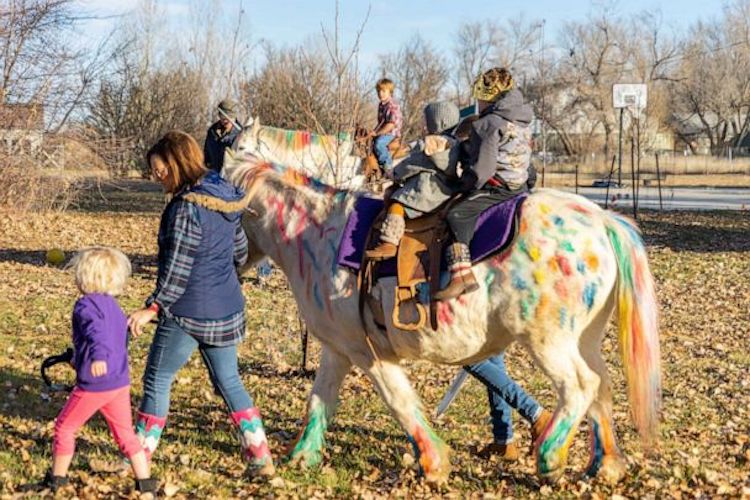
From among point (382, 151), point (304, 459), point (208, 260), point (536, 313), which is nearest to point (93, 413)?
point (208, 260)

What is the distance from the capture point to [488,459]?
536cm

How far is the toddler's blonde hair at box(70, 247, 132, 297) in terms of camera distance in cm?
427

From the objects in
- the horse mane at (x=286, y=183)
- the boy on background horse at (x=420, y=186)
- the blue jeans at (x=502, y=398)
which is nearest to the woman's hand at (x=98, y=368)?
the horse mane at (x=286, y=183)

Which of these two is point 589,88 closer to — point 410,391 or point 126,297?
point 126,297

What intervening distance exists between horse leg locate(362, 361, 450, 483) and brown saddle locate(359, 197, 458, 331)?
32 cm

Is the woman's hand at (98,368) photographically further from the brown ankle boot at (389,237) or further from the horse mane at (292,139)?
the horse mane at (292,139)

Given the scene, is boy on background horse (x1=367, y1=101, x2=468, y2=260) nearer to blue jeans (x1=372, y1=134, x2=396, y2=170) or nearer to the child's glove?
the child's glove

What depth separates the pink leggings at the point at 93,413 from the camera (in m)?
4.29

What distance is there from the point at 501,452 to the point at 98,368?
2.51 m

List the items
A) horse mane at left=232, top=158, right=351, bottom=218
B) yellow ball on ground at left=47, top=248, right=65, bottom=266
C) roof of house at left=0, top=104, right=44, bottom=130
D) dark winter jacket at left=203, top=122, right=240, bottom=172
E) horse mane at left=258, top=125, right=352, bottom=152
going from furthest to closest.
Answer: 1. roof of house at left=0, top=104, right=44, bottom=130
2. yellow ball on ground at left=47, top=248, right=65, bottom=266
3. dark winter jacket at left=203, top=122, right=240, bottom=172
4. horse mane at left=258, top=125, right=352, bottom=152
5. horse mane at left=232, top=158, right=351, bottom=218

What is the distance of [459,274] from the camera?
446 centimetres

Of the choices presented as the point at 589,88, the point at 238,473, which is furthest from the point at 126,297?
the point at 589,88

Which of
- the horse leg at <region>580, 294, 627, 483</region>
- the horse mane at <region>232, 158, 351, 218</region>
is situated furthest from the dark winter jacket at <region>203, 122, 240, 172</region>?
the horse leg at <region>580, 294, 627, 483</region>

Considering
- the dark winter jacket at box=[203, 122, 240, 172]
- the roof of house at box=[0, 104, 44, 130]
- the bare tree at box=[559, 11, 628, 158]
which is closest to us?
the dark winter jacket at box=[203, 122, 240, 172]
